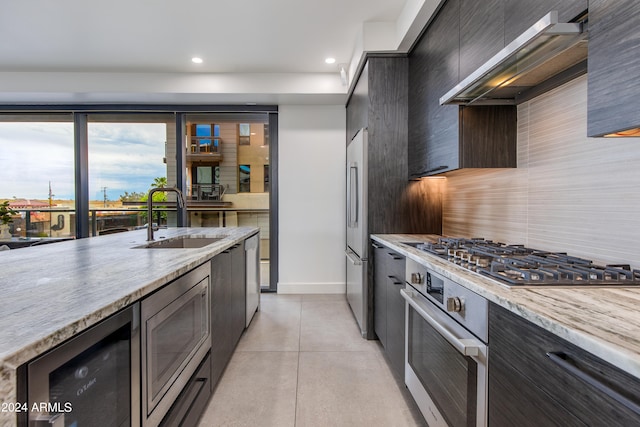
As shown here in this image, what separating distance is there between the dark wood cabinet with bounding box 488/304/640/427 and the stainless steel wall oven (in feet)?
0.18

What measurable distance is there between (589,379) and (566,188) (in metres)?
1.12

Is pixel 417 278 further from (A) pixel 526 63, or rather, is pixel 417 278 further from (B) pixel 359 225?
(B) pixel 359 225

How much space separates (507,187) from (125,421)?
209cm

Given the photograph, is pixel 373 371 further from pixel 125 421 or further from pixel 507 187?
pixel 125 421

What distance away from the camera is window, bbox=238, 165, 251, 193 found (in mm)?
4242

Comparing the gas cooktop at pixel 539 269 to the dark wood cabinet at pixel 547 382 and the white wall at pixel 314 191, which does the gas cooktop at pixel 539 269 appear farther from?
Result: the white wall at pixel 314 191

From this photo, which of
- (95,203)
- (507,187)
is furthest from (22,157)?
(507,187)

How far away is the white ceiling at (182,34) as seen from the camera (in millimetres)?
2389

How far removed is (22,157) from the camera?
411 cm

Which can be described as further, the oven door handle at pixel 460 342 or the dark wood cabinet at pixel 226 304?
the dark wood cabinet at pixel 226 304

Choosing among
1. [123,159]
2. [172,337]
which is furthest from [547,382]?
[123,159]

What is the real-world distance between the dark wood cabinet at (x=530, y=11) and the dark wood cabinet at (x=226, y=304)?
1.86m

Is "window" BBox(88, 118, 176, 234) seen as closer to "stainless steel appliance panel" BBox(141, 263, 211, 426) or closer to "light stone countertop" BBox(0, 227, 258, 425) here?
"light stone countertop" BBox(0, 227, 258, 425)

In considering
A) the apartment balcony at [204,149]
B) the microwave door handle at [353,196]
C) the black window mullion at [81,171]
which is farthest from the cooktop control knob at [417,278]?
the black window mullion at [81,171]
